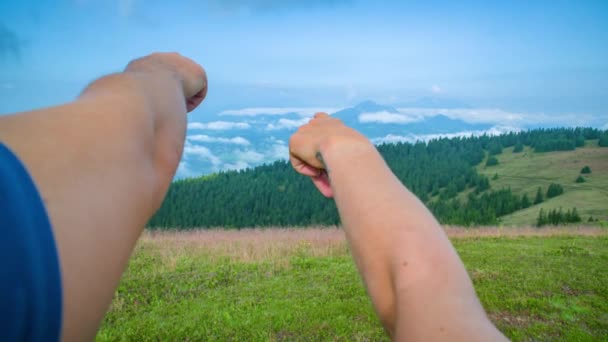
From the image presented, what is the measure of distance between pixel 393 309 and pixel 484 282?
16.4ft

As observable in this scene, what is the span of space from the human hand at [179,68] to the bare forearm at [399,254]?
0.52 meters

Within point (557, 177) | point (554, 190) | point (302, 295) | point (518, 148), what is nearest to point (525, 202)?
point (554, 190)

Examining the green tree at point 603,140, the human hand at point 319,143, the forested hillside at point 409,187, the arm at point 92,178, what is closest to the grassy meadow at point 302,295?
the human hand at point 319,143

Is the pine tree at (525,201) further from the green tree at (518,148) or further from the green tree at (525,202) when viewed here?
the green tree at (518,148)

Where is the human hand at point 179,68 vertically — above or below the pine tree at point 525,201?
above

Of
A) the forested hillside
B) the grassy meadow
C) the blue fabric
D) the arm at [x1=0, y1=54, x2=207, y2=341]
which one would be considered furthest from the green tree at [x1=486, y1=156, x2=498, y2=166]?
the blue fabric

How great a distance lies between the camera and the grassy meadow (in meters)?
3.82

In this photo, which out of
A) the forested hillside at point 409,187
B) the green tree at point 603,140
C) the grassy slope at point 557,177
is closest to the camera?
the grassy slope at point 557,177

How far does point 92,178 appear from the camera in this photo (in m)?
0.71

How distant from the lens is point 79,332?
68cm

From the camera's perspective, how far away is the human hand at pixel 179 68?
130 centimetres

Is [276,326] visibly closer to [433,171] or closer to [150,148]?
[150,148]

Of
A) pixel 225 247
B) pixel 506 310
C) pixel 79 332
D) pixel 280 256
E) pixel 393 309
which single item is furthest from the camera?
pixel 225 247

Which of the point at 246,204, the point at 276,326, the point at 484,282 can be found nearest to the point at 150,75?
the point at 276,326
